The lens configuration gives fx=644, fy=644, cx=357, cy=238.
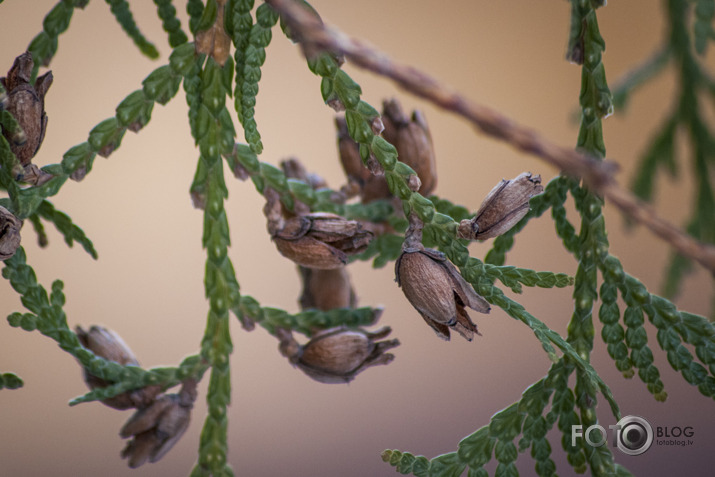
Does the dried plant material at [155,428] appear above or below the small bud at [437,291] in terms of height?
below

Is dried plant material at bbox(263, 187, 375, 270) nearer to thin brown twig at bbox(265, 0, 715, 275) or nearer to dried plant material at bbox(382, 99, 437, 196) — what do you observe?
dried plant material at bbox(382, 99, 437, 196)

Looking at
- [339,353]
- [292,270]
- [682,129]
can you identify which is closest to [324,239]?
[339,353]

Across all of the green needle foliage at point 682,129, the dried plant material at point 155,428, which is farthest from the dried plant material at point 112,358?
the green needle foliage at point 682,129

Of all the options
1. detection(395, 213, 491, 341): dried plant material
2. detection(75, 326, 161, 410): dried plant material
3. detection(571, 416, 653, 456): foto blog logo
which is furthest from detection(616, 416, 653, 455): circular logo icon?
detection(75, 326, 161, 410): dried plant material

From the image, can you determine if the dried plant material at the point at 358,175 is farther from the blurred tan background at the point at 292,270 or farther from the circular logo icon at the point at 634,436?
the blurred tan background at the point at 292,270

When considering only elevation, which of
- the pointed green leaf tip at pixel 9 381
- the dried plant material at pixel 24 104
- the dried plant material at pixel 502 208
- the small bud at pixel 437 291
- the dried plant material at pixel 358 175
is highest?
the dried plant material at pixel 358 175

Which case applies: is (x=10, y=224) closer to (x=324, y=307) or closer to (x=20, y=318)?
(x=20, y=318)

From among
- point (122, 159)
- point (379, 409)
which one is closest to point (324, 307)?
point (379, 409)

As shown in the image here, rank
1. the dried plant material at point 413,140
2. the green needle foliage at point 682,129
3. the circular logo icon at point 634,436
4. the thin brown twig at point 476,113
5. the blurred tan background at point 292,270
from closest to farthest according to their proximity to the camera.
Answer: the thin brown twig at point 476,113 → the circular logo icon at point 634,436 → the dried plant material at point 413,140 → the green needle foliage at point 682,129 → the blurred tan background at point 292,270
